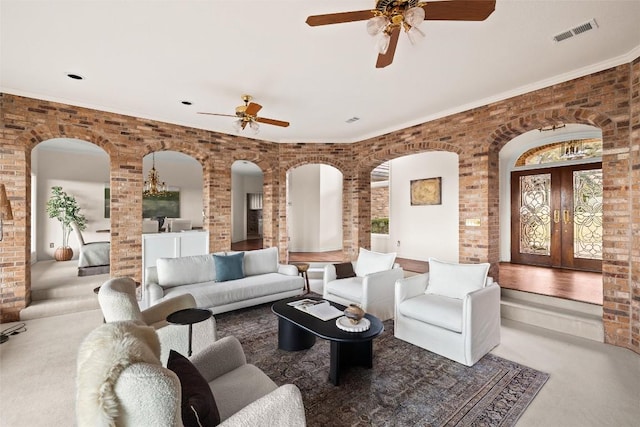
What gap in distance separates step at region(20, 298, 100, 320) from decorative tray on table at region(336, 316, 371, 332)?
4.18 metres

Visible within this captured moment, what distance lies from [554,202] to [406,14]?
20.6ft

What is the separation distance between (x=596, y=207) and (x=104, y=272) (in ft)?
31.3

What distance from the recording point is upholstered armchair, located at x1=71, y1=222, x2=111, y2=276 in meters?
5.49

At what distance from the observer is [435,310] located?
122 inches

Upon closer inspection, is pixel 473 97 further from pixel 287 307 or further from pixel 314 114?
pixel 287 307

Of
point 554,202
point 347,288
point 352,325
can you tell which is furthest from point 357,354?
point 554,202

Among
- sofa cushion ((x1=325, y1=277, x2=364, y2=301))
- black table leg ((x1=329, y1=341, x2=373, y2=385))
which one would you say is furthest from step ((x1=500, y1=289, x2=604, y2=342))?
black table leg ((x1=329, y1=341, x2=373, y2=385))

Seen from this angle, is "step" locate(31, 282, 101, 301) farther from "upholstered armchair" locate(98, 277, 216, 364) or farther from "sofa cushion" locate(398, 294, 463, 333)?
"sofa cushion" locate(398, 294, 463, 333)

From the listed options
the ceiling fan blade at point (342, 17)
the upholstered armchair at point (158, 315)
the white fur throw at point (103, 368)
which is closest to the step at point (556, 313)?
the upholstered armchair at point (158, 315)

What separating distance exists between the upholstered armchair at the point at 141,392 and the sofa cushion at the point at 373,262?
3.06 m

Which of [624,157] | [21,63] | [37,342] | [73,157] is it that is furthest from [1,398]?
[73,157]

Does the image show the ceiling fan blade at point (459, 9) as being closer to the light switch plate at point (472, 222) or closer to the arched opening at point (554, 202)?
the light switch plate at point (472, 222)

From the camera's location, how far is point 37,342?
11.2 feet

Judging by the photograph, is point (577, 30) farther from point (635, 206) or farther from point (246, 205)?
point (246, 205)
